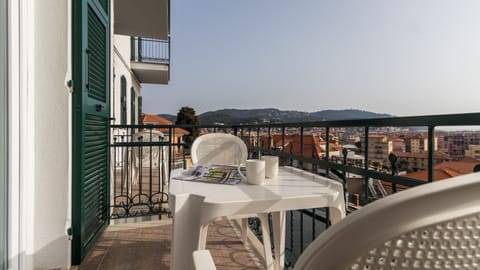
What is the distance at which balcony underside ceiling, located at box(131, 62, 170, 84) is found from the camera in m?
8.91

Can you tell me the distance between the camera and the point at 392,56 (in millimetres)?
12344

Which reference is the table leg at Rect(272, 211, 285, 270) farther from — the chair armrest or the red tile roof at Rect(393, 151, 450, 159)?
the chair armrest

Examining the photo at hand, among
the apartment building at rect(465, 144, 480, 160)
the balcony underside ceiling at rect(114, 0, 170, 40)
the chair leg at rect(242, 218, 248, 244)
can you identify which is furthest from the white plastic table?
the balcony underside ceiling at rect(114, 0, 170, 40)

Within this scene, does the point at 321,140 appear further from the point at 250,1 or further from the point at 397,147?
the point at 250,1

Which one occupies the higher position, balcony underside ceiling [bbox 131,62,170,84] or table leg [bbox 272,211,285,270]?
balcony underside ceiling [bbox 131,62,170,84]

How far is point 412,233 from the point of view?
362 mm

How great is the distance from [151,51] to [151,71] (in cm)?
69

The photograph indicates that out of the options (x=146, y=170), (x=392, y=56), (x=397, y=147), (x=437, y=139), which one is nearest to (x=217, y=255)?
(x=397, y=147)

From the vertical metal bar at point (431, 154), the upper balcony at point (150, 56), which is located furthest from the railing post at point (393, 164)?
the upper balcony at point (150, 56)

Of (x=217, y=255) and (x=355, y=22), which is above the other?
(x=355, y=22)

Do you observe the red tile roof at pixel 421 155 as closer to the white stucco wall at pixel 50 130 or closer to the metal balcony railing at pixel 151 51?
→ the white stucco wall at pixel 50 130

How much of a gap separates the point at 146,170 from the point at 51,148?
3.99m

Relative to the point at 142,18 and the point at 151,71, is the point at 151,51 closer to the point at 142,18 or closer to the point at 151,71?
the point at 151,71

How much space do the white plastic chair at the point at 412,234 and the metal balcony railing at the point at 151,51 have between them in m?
9.13
